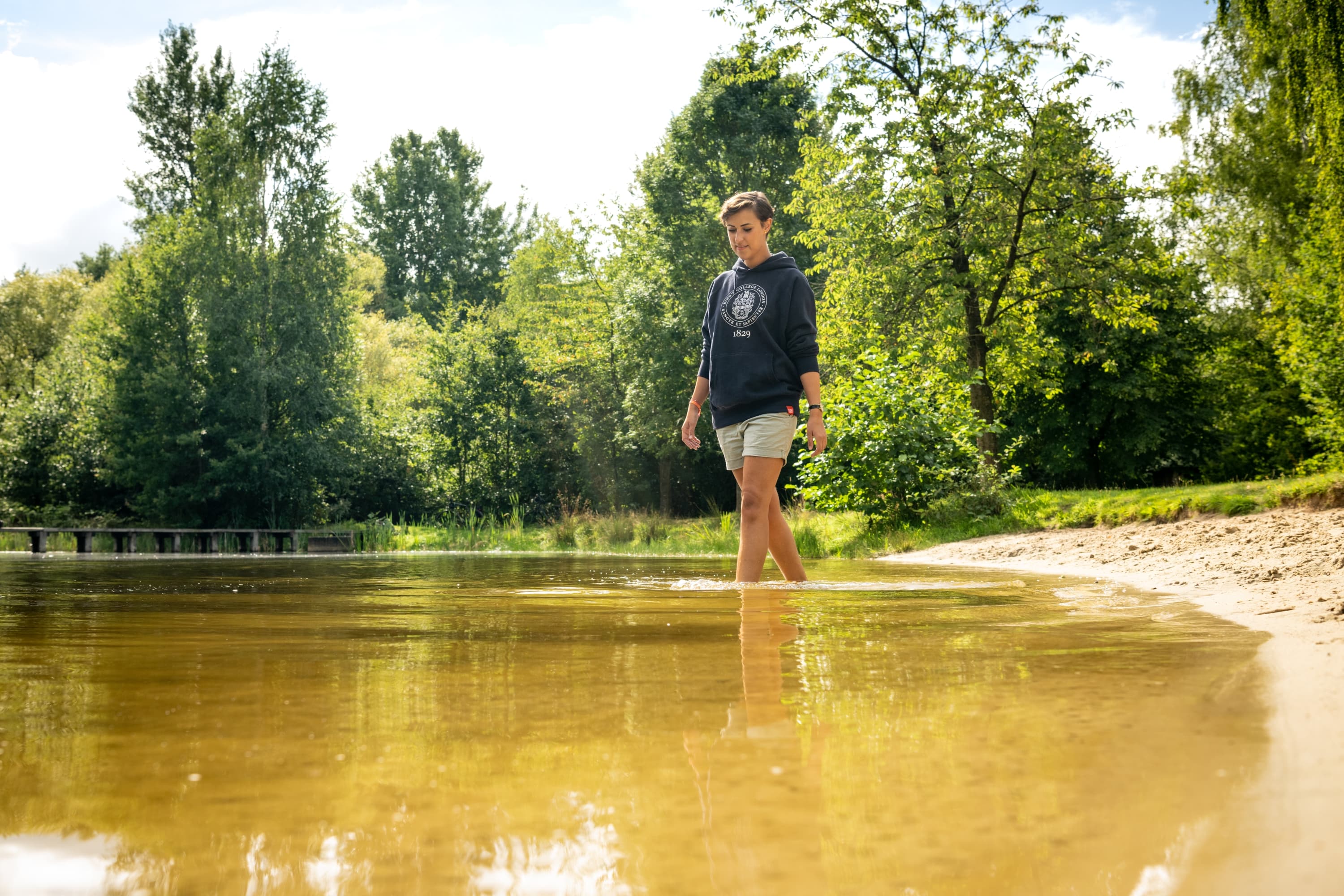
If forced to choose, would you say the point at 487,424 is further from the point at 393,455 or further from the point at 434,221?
the point at 434,221

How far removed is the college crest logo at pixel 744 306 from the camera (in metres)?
5.27

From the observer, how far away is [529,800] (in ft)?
3.76

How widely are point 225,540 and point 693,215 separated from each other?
49.9 feet

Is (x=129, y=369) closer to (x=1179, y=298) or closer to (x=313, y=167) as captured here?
(x=313, y=167)

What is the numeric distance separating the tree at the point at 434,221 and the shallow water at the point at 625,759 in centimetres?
5371

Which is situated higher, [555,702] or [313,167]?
[313,167]

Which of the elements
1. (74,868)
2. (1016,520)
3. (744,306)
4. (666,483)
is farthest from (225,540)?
(74,868)

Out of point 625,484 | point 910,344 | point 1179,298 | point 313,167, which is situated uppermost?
point 313,167

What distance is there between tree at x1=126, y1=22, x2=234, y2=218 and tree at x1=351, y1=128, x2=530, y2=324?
804 inches

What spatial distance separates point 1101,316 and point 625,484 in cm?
1721

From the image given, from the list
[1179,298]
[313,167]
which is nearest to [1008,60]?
[1179,298]

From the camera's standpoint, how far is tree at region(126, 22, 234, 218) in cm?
3366

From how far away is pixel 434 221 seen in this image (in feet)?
181

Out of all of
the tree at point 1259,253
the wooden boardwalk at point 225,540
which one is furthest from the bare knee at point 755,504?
the wooden boardwalk at point 225,540
